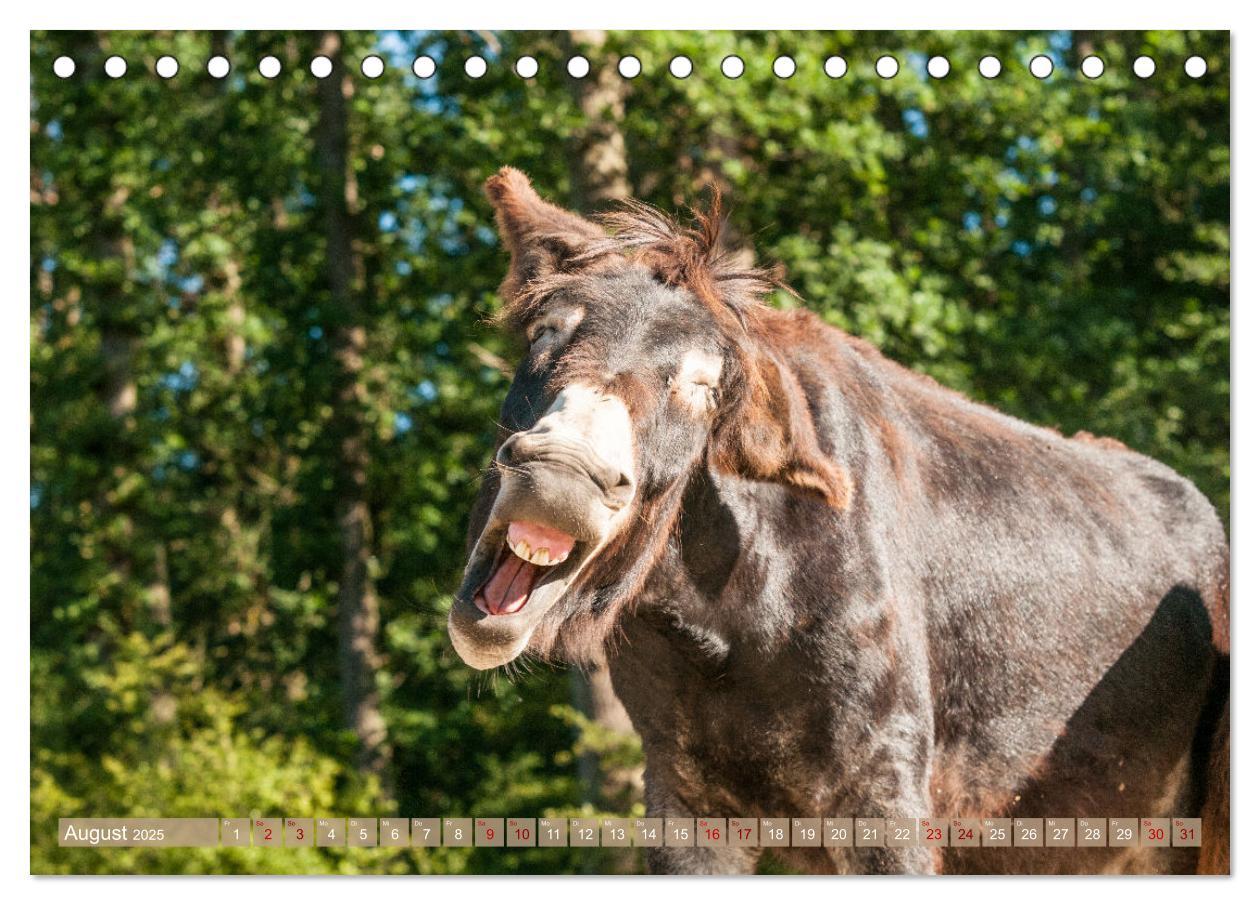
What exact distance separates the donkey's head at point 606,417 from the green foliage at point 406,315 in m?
4.08

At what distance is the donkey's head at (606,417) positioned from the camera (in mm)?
3859

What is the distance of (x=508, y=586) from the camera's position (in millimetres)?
3973

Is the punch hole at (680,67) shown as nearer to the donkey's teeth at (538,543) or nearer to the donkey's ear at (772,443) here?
the donkey's ear at (772,443)

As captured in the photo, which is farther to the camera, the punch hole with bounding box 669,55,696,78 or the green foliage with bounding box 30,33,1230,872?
the green foliage with bounding box 30,33,1230,872

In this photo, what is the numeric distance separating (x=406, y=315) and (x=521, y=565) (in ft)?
37.2

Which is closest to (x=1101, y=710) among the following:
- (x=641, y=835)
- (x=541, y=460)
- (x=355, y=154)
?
(x=641, y=835)

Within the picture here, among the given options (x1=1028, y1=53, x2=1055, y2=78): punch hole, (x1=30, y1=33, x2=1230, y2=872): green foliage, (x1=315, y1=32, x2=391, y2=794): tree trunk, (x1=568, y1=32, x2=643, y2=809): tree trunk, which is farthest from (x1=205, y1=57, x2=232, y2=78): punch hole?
(x1=315, y1=32, x2=391, y2=794): tree trunk

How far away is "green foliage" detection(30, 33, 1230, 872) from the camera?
10.7 metres

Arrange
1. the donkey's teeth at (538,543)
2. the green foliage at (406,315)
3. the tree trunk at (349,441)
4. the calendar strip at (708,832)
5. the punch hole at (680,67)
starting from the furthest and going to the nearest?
the tree trunk at (349,441) → the green foliage at (406,315) → the punch hole at (680,67) → the calendar strip at (708,832) → the donkey's teeth at (538,543)

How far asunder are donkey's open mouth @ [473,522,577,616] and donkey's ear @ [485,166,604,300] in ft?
3.35

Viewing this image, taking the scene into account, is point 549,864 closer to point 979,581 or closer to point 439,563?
point 439,563

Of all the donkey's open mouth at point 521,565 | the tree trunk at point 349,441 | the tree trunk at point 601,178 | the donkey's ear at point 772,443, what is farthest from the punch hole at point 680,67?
Answer: the tree trunk at point 349,441

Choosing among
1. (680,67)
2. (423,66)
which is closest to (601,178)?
(680,67)

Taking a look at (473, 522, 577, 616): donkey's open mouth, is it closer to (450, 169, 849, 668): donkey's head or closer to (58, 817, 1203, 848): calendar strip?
(450, 169, 849, 668): donkey's head
